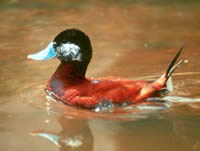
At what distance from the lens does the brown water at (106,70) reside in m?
3.89

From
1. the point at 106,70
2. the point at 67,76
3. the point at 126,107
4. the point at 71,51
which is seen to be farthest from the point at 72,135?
the point at 106,70

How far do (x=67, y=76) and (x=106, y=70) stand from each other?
4.15ft

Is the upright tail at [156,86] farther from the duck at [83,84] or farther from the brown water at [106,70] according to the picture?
the brown water at [106,70]

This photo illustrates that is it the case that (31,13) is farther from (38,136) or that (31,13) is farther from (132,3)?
(38,136)

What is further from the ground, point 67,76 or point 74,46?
point 74,46

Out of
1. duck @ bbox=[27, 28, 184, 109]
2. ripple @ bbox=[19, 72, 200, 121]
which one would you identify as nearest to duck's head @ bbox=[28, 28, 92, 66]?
duck @ bbox=[27, 28, 184, 109]

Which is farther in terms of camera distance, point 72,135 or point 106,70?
point 106,70

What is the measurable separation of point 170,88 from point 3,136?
1587 millimetres

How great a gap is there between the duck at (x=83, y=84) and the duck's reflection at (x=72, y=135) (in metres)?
0.26

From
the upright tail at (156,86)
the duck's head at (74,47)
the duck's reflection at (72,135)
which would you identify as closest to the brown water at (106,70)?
the duck's reflection at (72,135)

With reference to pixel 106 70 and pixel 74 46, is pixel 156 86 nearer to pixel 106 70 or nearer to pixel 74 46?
pixel 74 46

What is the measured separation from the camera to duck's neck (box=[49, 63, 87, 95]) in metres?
4.65

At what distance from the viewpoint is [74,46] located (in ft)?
15.4

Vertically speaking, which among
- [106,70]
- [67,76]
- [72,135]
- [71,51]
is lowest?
[72,135]
